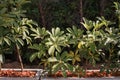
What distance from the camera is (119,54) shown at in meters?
4.65

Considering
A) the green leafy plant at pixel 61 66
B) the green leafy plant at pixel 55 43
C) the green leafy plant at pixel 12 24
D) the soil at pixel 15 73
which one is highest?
the green leafy plant at pixel 12 24

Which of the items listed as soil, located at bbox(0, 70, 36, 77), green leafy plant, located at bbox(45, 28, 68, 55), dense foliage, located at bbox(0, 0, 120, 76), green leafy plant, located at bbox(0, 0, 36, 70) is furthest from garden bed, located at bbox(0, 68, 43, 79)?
green leafy plant, located at bbox(45, 28, 68, 55)

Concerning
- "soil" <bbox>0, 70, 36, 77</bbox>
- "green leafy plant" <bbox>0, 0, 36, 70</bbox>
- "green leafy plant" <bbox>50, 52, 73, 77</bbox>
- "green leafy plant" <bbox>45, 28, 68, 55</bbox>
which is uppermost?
"green leafy plant" <bbox>0, 0, 36, 70</bbox>

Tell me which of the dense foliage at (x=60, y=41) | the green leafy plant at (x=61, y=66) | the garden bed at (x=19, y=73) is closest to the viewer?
the green leafy plant at (x=61, y=66)

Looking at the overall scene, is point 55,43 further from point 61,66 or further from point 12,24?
point 12,24

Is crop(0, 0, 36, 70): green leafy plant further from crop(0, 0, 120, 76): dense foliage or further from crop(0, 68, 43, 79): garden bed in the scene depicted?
crop(0, 68, 43, 79): garden bed

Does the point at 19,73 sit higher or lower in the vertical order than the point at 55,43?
lower

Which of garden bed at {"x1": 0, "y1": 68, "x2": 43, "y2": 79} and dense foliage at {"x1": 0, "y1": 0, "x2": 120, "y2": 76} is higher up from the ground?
dense foliage at {"x1": 0, "y1": 0, "x2": 120, "y2": 76}

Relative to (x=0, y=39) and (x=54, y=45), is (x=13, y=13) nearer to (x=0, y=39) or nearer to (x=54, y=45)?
(x=0, y=39)

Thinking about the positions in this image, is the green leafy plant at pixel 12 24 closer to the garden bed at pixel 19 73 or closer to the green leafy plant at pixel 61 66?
the garden bed at pixel 19 73

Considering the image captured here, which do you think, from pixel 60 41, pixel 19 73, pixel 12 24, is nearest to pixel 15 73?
pixel 19 73

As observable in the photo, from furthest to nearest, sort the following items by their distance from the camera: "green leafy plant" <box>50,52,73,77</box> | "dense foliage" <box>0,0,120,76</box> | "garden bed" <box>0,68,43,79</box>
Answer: "garden bed" <box>0,68,43,79</box>
"dense foliage" <box>0,0,120,76</box>
"green leafy plant" <box>50,52,73,77</box>

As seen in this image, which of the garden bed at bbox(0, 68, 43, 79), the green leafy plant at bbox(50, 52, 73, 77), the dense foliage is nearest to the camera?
the green leafy plant at bbox(50, 52, 73, 77)

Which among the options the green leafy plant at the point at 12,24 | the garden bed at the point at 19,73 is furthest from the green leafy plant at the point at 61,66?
the green leafy plant at the point at 12,24
